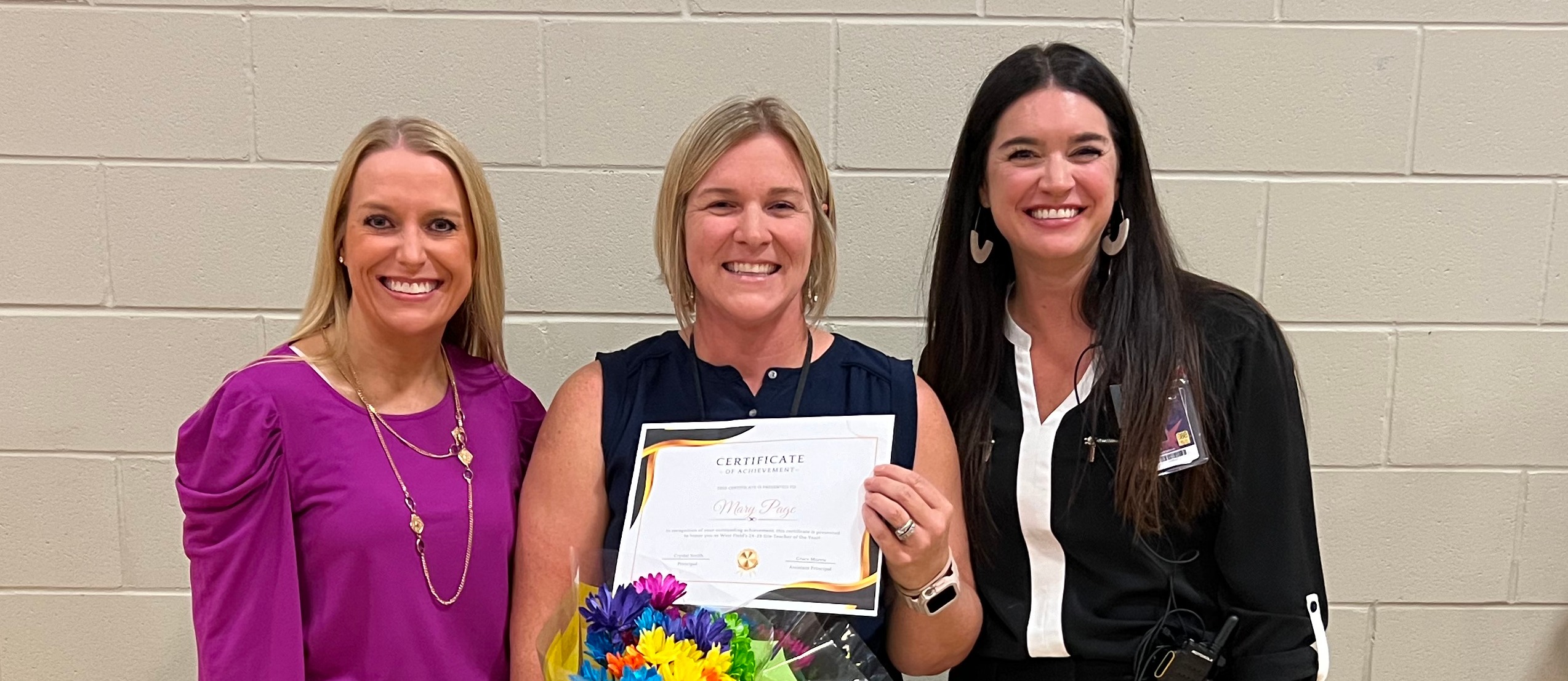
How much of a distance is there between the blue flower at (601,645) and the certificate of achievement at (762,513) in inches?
6.0

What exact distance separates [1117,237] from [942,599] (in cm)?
61

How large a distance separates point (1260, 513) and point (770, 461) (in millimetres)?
713

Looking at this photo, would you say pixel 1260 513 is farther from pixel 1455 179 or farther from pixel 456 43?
pixel 456 43

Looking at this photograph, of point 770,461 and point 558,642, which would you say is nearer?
point 558,642

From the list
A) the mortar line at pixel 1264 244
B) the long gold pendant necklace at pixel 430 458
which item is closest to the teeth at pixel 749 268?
the long gold pendant necklace at pixel 430 458

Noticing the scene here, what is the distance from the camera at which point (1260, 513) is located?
1305mm

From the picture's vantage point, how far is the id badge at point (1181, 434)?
1310 millimetres

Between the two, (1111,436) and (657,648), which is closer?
(657,648)

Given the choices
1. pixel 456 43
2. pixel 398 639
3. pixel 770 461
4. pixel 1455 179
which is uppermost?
pixel 456 43

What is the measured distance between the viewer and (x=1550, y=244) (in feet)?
6.33

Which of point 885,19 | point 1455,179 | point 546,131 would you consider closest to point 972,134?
point 885,19

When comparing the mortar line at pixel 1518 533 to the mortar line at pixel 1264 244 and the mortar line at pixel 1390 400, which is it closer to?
the mortar line at pixel 1390 400

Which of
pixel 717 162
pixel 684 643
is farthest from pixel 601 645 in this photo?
pixel 717 162

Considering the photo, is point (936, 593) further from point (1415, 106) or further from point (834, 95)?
Result: point (1415, 106)
